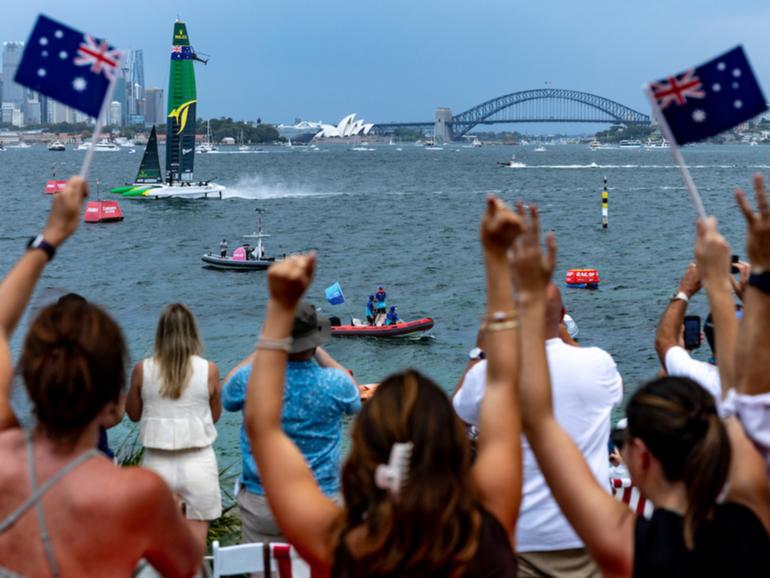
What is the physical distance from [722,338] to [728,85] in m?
1.02

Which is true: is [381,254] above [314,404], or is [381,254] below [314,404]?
below

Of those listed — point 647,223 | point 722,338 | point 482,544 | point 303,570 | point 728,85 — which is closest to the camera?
point 482,544

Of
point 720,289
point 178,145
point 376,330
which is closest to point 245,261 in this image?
point 376,330

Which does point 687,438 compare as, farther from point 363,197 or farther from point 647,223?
point 363,197

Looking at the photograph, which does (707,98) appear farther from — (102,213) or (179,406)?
(102,213)

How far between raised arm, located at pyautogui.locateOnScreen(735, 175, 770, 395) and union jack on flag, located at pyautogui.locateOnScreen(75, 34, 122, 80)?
2031mm

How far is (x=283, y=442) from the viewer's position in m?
2.61

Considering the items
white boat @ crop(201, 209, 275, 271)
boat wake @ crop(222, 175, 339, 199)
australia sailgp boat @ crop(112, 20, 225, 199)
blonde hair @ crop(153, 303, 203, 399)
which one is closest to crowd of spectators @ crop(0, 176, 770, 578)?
blonde hair @ crop(153, 303, 203, 399)

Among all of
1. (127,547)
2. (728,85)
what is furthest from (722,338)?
(127,547)

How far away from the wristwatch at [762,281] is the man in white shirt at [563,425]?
0.94 meters

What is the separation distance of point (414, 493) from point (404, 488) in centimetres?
2

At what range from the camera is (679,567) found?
2.40 meters

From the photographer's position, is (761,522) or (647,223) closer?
(761,522)

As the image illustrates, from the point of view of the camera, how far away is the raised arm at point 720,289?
289 centimetres
